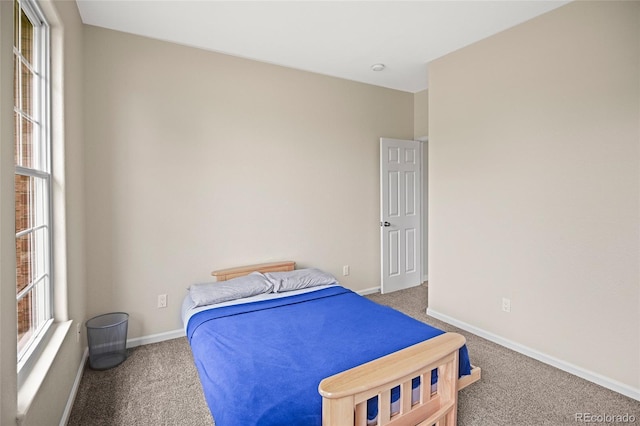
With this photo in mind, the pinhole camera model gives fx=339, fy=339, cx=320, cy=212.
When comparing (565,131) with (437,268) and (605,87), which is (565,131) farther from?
(437,268)

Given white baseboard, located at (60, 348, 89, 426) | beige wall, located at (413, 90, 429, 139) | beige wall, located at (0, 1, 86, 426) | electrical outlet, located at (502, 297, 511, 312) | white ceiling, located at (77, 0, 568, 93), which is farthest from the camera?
beige wall, located at (413, 90, 429, 139)

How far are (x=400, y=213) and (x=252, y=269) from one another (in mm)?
2123

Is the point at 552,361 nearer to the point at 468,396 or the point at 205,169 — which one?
the point at 468,396

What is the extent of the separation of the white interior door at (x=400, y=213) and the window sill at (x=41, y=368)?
10.7 ft

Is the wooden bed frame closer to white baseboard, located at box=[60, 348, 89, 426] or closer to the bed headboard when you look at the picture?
white baseboard, located at box=[60, 348, 89, 426]

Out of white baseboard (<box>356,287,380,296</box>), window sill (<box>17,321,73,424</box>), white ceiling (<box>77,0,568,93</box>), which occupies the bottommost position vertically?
white baseboard (<box>356,287,380,296</box>)

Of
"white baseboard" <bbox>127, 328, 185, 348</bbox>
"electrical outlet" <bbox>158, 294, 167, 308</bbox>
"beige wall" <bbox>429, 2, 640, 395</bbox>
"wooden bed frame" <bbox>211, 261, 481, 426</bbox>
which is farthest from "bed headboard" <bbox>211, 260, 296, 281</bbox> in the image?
"wooden bed frame" <bbox>211, 261, 481, 426</bbox>

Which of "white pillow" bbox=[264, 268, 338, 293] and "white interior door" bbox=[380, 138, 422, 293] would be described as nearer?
"white pillow" bbox=[264, 268, 338, 293]

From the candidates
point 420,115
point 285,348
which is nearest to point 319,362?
point 285,348

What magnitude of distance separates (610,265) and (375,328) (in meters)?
1.62

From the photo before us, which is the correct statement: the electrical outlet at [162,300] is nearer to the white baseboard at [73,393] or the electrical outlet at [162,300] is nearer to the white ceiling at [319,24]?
the white baseboard at [73,393]

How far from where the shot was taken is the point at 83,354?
8.50ft

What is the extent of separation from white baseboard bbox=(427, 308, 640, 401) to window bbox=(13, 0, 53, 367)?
10.6ft

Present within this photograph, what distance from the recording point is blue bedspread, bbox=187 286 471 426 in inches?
57.3
